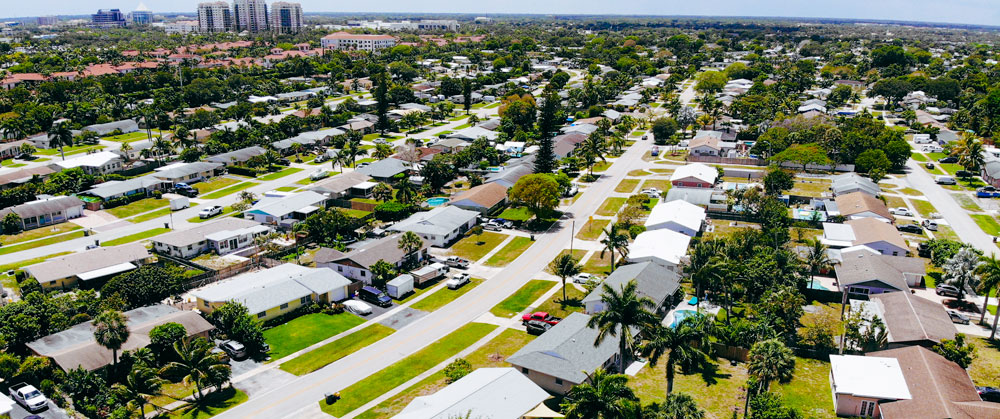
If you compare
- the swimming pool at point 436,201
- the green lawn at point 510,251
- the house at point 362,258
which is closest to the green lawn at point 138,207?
the house at point 362,258

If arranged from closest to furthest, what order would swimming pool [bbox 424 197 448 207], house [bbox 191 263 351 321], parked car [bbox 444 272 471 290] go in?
house [bbox 191 263 351 321], parked car [bbox 444 272 471 290], swimming pool [bbox 424 197 448 207]

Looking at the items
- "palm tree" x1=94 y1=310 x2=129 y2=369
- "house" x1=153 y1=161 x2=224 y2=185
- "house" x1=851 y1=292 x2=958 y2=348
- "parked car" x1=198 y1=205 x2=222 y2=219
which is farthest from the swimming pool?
"house" x1=851 y1=292 x2=958 y2=348

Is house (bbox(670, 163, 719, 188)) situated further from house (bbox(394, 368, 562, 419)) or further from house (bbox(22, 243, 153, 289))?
house (bbox(22, 243, 153, 289))

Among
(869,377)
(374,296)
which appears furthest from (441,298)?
(869,377)

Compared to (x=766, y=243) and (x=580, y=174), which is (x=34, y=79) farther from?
(x=766, y=243)

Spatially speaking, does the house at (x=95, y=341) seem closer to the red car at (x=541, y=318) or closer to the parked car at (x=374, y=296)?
the parked car at (x=374, y=296)
